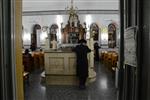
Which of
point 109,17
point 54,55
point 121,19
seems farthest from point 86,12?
point 121,19

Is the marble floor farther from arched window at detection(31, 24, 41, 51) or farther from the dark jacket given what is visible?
arched window at detection(31, 24, 41, 51)

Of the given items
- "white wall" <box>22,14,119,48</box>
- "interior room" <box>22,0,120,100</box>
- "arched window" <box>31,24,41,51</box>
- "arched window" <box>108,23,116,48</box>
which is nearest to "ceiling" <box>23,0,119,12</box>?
A: "interior room" <box>22,0,120,100</box>

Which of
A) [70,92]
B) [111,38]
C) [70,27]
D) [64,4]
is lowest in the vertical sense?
[70,92]

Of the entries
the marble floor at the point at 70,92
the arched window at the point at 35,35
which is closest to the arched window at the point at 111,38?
the arched window at the point at 35,35

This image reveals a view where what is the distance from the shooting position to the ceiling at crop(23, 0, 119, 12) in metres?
14.2

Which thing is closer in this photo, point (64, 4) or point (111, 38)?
point (64, 4)

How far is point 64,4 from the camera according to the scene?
15.0 m

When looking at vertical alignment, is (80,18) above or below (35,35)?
above

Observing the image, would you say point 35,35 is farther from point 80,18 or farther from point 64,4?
point 64,4

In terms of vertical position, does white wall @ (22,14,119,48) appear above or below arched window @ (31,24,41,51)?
above

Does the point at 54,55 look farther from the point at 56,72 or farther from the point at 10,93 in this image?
the point at 10,93

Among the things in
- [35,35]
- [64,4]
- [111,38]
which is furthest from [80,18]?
[35,35]

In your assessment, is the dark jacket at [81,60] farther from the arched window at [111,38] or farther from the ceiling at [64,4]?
the arched window at [111,38]

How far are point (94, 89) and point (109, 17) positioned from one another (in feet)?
32.5
